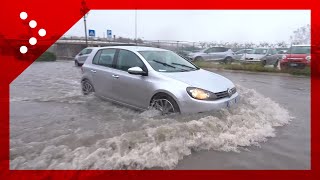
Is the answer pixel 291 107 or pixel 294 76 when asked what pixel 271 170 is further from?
pixel 294 76

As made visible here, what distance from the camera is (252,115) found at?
19.4 ft

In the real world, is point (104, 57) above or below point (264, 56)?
below

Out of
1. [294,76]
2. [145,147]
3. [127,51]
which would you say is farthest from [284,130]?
[294,76]

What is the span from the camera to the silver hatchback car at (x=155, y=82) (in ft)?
17.5

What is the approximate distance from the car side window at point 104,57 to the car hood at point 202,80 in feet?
Answer: 5.88

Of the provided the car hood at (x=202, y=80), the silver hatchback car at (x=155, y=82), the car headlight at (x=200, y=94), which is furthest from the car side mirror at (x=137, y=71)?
the car headlight at (x=200, y=94)

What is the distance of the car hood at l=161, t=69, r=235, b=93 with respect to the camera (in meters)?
5.45

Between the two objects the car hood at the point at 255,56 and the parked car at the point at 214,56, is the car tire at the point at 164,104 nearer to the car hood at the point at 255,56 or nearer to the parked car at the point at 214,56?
the car hood at the point at 255,56

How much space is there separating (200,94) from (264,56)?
18.2 metres

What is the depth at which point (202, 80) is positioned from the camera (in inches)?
225

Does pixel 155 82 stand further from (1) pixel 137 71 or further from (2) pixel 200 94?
(2) pixel 200 94

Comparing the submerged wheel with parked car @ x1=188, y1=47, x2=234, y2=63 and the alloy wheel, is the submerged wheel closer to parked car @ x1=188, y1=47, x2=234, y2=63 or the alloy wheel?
the alloy wheel

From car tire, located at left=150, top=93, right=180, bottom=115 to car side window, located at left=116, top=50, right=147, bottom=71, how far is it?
0.75m

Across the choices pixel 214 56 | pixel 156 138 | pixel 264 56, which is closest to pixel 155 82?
pixel 156 138
